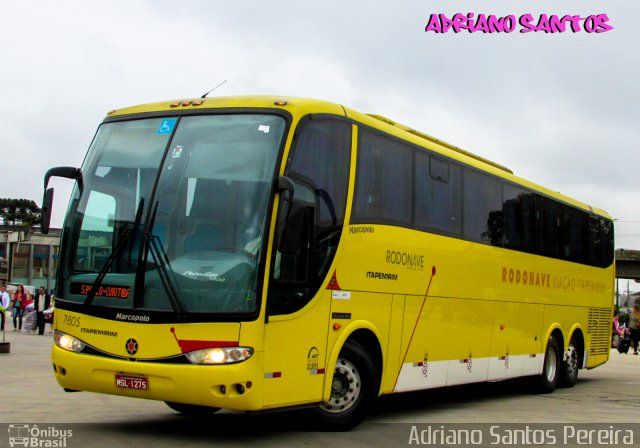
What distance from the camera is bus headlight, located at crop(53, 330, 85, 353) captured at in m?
8.86

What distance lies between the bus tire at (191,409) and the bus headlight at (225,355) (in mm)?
2516

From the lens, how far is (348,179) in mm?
9789

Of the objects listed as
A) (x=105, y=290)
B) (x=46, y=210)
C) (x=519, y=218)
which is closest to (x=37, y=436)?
(x=105, y=290)

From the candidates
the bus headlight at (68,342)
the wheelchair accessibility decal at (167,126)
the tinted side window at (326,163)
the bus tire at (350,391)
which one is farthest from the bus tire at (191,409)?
the wheelchair accessibility decal at (167,126)

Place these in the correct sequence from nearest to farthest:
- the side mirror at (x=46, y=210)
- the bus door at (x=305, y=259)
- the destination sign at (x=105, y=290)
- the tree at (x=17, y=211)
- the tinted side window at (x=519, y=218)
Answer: the bus door at (x=305, y=259)
the destination sign at (x=105, y=290)
the side mirror at (x=46, y=210)
the tinted side window at (x=519, y=218)
the tree at (x=17, y=211)

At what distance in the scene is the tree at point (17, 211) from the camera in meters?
121

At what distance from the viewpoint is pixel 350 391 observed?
9.74 m

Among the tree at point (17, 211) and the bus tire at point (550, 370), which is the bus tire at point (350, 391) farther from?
the tree at point (17, 211)

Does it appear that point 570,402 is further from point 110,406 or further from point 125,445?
point 125,445

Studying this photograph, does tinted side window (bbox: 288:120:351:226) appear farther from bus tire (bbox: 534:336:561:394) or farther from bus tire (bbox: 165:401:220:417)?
bus tire (bbox: 534:336:561:394)

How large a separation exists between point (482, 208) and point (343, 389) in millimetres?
4873

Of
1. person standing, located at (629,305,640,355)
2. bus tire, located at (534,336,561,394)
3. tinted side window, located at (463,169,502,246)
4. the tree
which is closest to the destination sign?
tinted side window, located at (463,169,502,246)

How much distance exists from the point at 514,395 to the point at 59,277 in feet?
31.1

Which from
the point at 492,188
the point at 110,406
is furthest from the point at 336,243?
the point at 492,188
